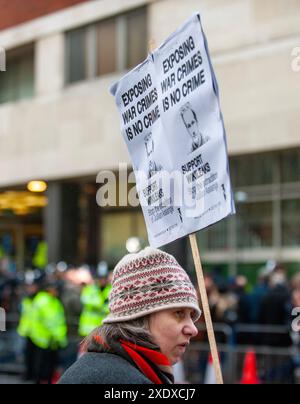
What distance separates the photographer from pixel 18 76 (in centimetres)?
2819

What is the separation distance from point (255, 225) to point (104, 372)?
18938mm

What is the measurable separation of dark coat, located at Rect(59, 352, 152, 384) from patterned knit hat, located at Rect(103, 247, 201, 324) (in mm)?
230

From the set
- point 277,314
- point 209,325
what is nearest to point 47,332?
point 277,314

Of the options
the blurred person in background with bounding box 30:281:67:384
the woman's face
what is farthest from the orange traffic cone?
the woman's face

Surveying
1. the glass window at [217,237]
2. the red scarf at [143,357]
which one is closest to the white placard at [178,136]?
the red scarf at [143,357]

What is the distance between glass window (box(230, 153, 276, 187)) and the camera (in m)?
21.8

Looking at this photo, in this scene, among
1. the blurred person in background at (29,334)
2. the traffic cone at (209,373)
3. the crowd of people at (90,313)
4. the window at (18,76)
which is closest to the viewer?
the traffic cone at (209,373)

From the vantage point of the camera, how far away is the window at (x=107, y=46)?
79.7 feet

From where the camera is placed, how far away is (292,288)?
15.0 m

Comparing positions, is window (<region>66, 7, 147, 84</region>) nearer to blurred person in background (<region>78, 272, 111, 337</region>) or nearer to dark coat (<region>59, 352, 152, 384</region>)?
blurred person in background (<region>78, 272, 111, 337</region>)

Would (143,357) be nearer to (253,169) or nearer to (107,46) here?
(253,169)

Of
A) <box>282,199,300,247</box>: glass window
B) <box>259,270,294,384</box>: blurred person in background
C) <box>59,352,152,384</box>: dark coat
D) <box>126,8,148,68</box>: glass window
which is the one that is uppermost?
<box>126,8,148,68</box>: glass window

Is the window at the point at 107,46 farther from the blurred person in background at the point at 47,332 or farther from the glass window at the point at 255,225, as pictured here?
the blurred person in background at the point at 47,332

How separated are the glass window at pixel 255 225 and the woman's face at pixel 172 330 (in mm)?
17945
